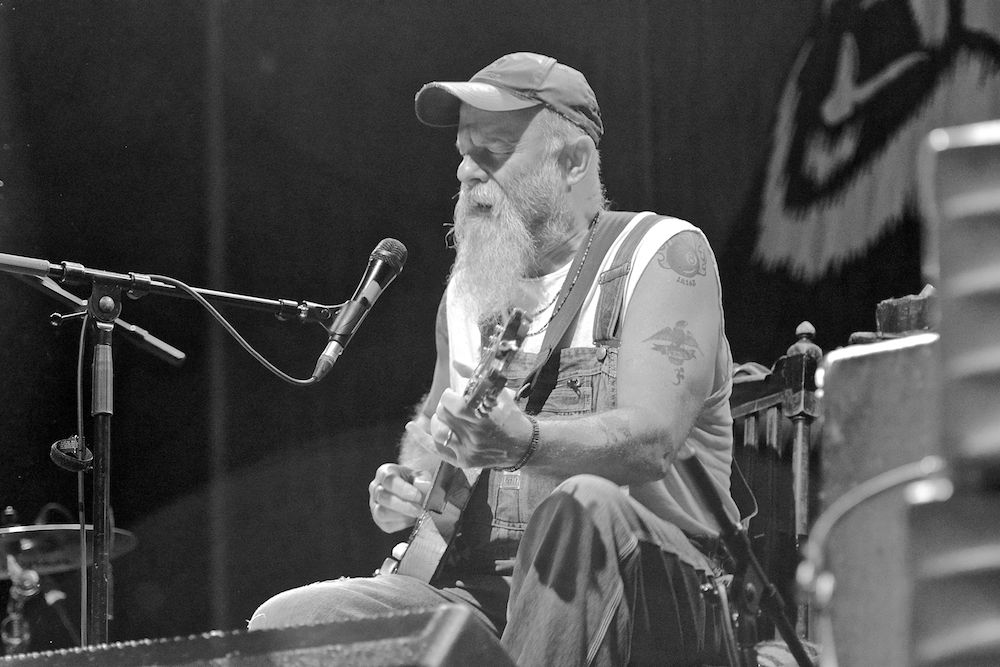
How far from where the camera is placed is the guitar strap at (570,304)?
7.69 ft

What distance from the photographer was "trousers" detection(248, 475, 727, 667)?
179 cm

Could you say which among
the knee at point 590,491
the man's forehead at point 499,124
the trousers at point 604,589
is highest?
the man's forehead at point 499,124

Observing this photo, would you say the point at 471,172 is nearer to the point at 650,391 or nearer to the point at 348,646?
the point at 650,391

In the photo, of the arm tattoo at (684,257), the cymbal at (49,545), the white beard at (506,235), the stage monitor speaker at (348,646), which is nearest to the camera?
the stage monitor speaker at (348,646)

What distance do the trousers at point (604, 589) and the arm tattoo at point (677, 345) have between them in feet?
1.09

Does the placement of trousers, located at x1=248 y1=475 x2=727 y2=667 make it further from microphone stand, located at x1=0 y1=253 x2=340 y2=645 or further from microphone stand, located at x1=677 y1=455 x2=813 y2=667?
microphone stand, located at x1=0 y1=253 x2=340 y2=645

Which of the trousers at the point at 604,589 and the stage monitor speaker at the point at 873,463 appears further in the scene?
the trousers at the point at 604,589

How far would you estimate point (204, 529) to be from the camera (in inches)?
146

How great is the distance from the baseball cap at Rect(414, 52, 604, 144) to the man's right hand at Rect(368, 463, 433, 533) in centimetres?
89

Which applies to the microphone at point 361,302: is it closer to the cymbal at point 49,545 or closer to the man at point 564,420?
the man at point 564,420

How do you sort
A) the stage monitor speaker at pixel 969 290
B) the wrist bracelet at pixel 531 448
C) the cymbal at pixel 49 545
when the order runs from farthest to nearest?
the cymbal at pixel 49 545, the wrist bracelet at pixel 531 448, the stage monitor speaker at pixel 969 290

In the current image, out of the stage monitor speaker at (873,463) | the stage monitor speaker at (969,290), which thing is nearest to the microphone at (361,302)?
the stage monitor speaker at (873,463)

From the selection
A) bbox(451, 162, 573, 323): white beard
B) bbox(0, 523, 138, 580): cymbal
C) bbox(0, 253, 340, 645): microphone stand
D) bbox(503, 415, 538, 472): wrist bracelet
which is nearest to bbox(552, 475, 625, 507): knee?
bbox(503, 415, 538, 472): wrist bracelet

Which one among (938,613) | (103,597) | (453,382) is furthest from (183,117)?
(938,613)
